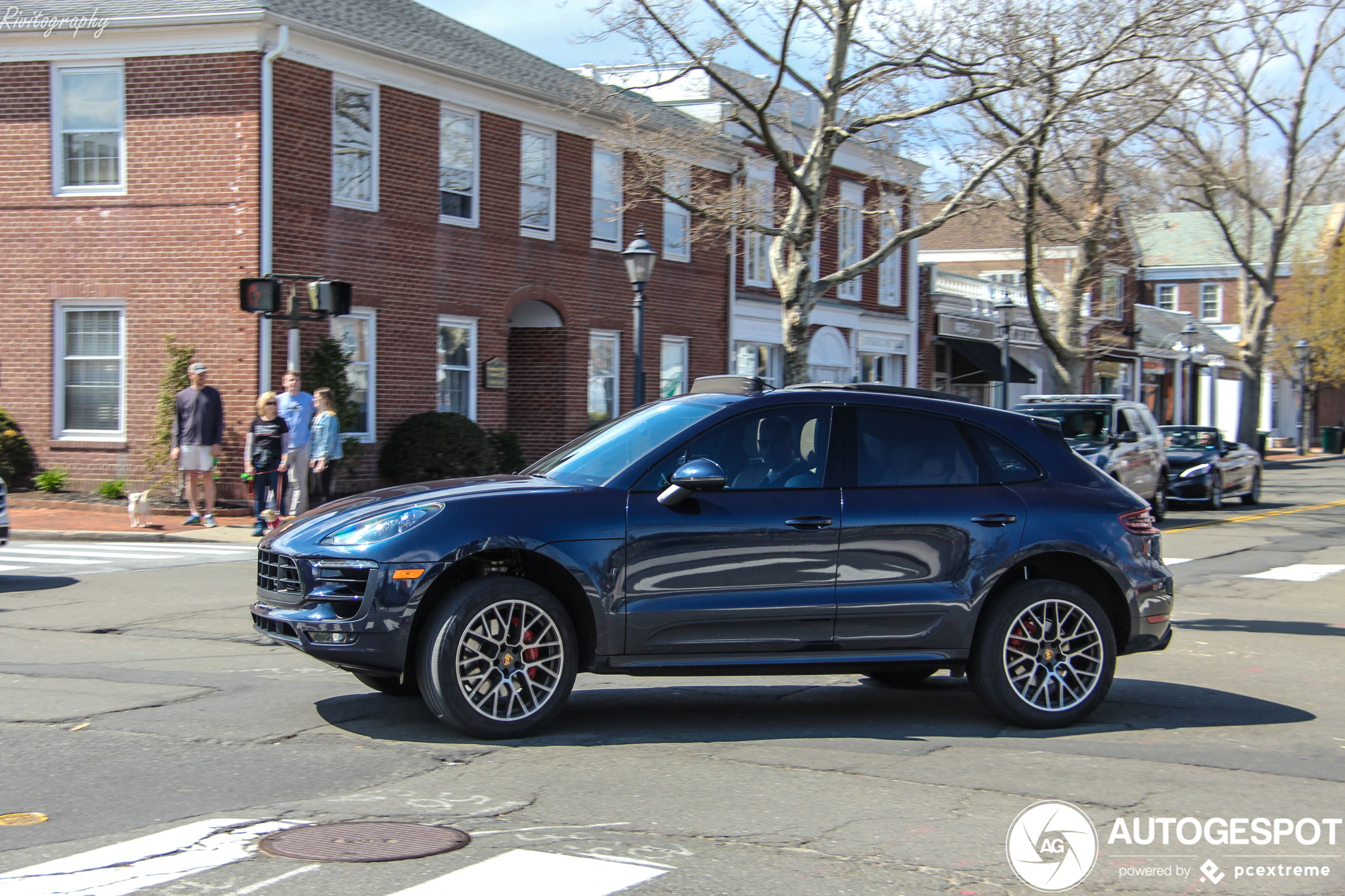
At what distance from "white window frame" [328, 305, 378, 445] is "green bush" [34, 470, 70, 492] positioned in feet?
13.9

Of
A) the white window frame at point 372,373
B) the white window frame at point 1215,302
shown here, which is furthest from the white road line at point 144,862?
the white window frame at point 1215,302

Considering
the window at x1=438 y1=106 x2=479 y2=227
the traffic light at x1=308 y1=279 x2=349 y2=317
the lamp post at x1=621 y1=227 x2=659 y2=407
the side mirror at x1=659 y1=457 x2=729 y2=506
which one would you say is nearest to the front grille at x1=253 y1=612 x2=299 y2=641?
the side mirror at x1=659 y1=457 x2=729 y2=506

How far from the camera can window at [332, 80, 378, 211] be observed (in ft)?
65.3

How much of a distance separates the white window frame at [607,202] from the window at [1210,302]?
51281 mm

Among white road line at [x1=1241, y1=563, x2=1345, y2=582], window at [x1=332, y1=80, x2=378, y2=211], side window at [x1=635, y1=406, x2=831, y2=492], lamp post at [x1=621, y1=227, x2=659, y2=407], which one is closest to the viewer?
side window at [x1=635, y1=406, x2=831, y2=492]

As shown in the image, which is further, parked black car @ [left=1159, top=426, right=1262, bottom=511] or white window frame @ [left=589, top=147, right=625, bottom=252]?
white window frame @ [left=589, top=147, right=625, bottom=252]

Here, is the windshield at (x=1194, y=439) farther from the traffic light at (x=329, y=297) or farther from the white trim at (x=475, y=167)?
the traffic light at (x=329, y=297)

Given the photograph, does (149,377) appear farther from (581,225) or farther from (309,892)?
(309,892)

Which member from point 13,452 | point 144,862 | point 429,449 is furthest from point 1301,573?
point 13,452

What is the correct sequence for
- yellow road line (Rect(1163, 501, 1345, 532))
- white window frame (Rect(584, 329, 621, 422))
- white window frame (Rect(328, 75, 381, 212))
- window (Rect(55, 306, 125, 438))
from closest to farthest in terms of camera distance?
window (Rect(55, 306, 125, 438))
white window frame (Rect(328, 75, 381, 212))
yellow road line (Rect(1163, 501, 1345, 532))
white window frame (Rect(584, 329, 621, 422))

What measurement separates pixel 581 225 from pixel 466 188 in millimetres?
2922

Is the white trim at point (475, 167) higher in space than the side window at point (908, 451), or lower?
higher

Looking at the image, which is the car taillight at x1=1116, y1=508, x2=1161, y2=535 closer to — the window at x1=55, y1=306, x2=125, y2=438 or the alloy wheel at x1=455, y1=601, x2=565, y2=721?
the alloy wheel at x1=455, y1=601, x2=565, y2=721

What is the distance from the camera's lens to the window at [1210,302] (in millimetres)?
68375
